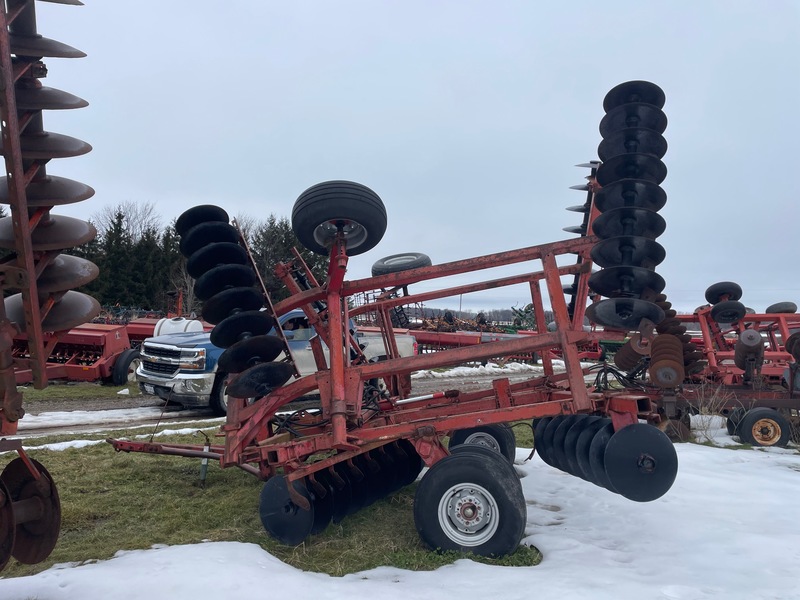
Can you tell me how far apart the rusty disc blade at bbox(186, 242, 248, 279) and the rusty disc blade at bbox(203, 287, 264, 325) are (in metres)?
0.31

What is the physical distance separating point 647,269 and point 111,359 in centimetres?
1333

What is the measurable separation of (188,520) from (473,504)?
2282 mm

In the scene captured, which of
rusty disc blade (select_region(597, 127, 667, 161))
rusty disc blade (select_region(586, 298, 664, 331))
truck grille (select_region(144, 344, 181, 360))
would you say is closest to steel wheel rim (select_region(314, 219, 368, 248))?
rusty disc blade (select_region(586, 298, 664, 331))

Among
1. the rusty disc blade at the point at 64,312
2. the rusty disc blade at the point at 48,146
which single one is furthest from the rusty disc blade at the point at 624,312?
the rusty disc blade at the point at 48,146

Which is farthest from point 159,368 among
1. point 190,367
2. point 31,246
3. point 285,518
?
point 31,246

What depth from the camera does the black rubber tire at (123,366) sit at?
47.4 feet

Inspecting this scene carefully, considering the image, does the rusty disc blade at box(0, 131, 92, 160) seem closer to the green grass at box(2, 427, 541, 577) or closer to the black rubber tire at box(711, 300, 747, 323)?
the green grass at box(2, 427, 541, 577)

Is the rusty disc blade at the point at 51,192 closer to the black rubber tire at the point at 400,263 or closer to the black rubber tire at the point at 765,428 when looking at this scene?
the black rubber tire at the point at 400,263

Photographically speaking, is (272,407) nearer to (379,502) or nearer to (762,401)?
(379,502)

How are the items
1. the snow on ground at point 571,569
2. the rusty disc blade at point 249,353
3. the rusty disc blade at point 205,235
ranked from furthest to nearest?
1. the rusty disc blade at point 205,235
2. the rusty disc blade at point 249,353
3. the snow on ground at point 571,569

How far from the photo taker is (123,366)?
14438mm

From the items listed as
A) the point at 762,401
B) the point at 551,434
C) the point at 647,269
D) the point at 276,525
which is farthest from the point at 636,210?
the point at 762,401

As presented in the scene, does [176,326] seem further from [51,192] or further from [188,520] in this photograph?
[51,192]

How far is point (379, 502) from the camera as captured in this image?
17.7 feet
